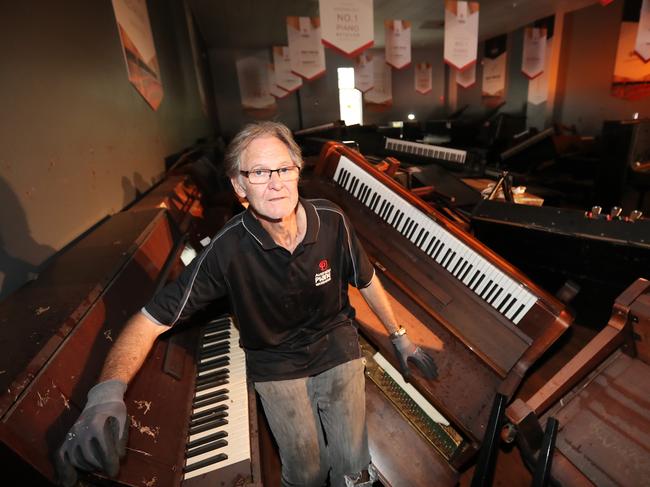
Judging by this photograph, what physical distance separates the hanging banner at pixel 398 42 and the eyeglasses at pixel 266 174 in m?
6.50

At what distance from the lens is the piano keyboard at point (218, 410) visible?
135 centimetres

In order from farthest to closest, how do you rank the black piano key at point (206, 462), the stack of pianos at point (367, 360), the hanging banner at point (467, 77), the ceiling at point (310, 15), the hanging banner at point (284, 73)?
the hanging banner at point (467, 77)
the hanging banner at point (284, 73)
the ceiling at point (310, 15)
the black piano key at point (206, 462)
the stack of pianos at point (367, 360)

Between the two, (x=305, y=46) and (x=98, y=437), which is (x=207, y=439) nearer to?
(x=98, y=437)

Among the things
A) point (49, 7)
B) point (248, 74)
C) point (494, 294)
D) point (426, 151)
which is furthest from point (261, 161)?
point (248, 74)

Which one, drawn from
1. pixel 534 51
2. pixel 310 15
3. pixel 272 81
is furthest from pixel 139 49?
pixel 534 51

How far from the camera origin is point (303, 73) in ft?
22.5

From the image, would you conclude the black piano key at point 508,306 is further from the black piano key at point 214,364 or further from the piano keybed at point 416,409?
the black piano key at point 214,364

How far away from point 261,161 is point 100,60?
2.28 metres

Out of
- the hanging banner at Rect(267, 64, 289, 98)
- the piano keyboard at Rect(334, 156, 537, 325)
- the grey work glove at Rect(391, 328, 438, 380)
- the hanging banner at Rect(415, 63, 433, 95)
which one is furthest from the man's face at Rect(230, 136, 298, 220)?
the hanging banner at Rect(415, 63, 433, 95)

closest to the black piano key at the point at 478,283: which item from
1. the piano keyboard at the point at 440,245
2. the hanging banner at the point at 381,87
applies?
the piano keyboard at the point at 440,245

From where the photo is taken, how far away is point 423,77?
16266 millimetres

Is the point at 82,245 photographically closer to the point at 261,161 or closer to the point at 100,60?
the point at 261,161

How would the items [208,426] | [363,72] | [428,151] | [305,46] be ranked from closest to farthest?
[208,426] < [428,151] < [305,46] < [363,72]

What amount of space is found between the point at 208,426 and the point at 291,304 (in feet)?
2.14
